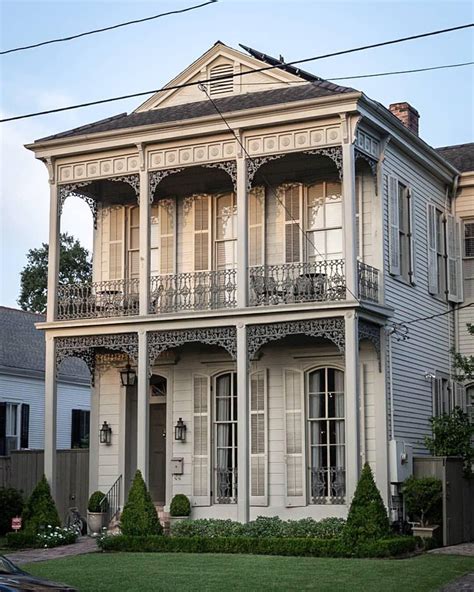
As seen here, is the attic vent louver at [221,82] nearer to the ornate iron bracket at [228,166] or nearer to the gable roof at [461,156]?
the ornate iron bracket at [228,166]

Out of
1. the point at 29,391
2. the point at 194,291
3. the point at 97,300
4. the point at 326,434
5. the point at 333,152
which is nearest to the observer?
the point at 333,152

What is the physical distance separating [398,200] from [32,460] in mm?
10626

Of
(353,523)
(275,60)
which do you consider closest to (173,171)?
(275,60)

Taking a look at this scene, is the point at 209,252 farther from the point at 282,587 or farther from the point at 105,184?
the point at 282,587

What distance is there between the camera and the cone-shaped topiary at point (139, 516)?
20.3 meters

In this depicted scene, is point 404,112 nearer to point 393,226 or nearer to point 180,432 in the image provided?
point 393,226

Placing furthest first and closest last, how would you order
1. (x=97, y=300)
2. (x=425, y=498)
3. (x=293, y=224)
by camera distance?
(x=97, y=300)
(x=293, y=224)
(x=425, y=498)

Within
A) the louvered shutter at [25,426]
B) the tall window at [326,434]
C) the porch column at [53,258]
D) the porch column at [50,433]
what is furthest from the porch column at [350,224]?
the louvered shutter at [25,426]

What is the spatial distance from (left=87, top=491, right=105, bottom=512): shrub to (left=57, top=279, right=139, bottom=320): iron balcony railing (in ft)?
12.7

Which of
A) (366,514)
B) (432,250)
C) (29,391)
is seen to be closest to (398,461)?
(366,514)

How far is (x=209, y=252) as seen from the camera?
922 inches

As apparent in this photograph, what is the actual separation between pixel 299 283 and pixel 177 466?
5.05m

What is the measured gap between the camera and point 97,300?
2325cm

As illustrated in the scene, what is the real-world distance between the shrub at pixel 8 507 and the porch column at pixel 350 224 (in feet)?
31.3
